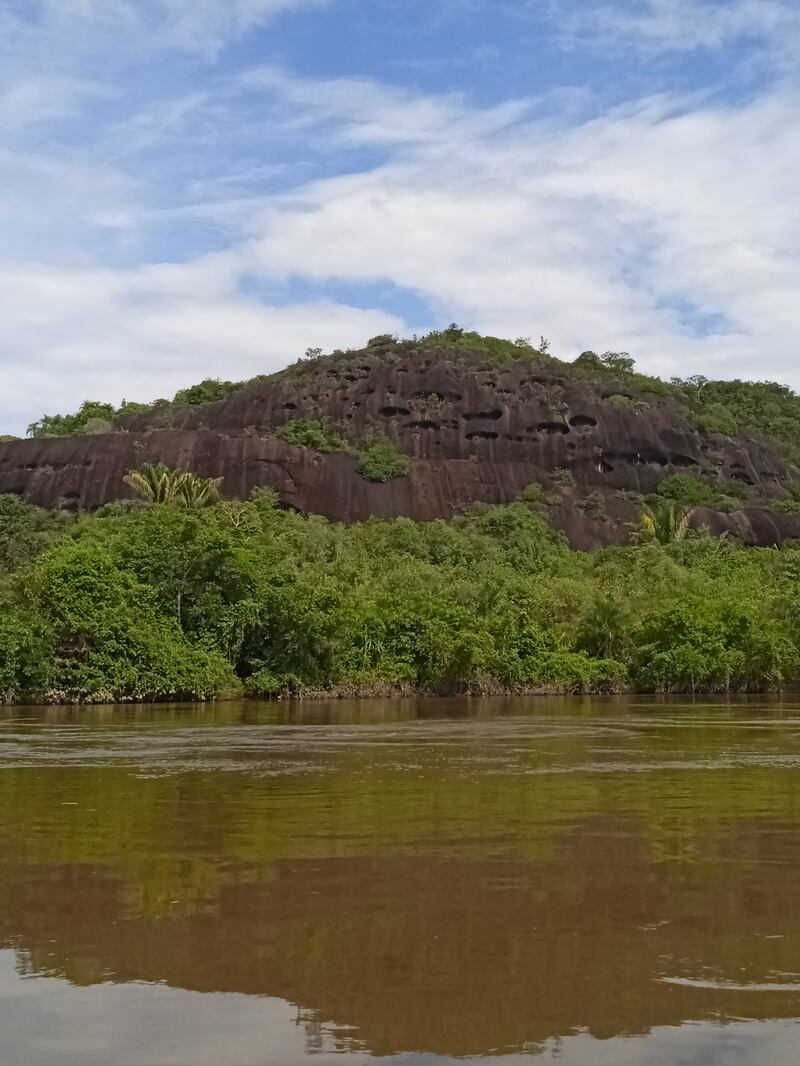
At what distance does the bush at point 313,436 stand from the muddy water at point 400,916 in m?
70.0

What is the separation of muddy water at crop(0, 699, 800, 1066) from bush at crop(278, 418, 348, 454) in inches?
2755

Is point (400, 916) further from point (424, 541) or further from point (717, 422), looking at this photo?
point (717, 422)

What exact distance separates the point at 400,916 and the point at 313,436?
8003cm

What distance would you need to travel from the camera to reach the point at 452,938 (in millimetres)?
6379

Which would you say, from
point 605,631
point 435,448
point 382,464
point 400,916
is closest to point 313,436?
point 382,464

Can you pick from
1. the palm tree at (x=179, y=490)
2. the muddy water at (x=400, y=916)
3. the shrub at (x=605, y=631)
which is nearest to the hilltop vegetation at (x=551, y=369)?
the palm tree at (x=179, y=490)

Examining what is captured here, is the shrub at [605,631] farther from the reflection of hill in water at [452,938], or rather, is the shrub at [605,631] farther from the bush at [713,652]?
the reflection of hill in water at [452,938]

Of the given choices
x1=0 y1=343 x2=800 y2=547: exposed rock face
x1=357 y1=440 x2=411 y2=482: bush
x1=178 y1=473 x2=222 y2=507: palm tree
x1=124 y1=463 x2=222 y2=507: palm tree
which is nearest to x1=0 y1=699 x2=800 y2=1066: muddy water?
x1=178 y1=473 x2=222 y2=507: palm tree

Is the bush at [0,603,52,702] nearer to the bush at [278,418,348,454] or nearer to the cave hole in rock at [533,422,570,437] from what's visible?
the bush at [278,418,348,454]

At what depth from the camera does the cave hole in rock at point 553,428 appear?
92.2 meters

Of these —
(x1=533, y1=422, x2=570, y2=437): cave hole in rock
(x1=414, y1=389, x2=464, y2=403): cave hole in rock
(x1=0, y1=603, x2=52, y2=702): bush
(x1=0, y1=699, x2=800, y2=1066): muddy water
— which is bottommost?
(x1=0, y1=699, x2=800, y2=1066): muddy water

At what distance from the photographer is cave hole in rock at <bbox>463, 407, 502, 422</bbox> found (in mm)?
92750

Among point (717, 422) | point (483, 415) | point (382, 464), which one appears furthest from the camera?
point (717, 422)

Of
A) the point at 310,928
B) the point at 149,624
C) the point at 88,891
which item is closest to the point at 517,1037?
the point at 310,928
